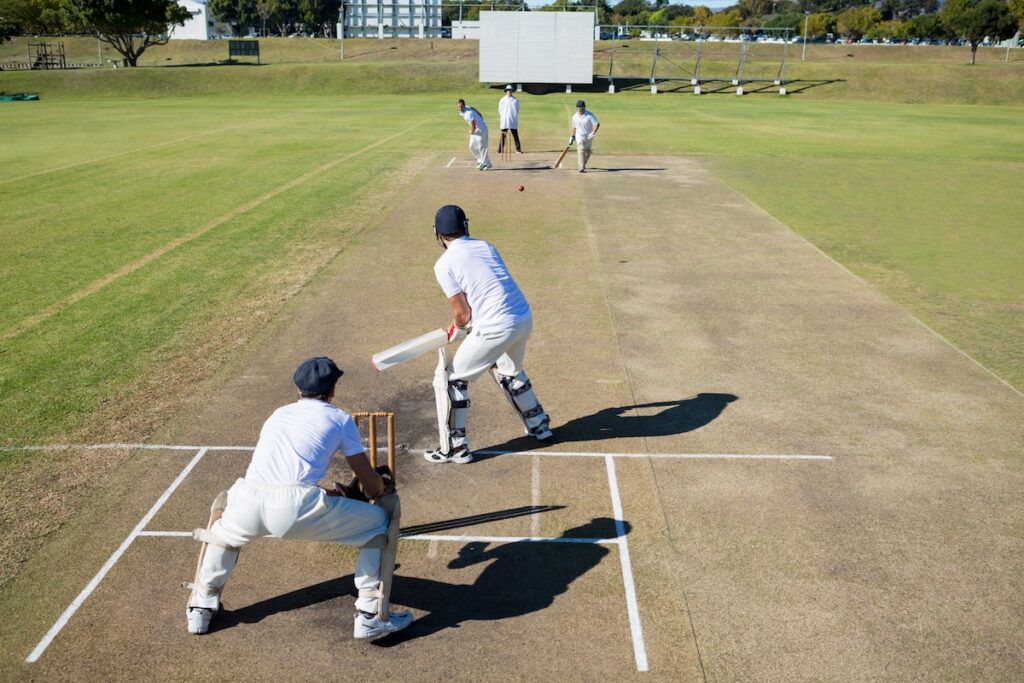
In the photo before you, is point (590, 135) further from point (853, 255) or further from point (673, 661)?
point (673, 661)

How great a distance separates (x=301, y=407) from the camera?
19.0 feet

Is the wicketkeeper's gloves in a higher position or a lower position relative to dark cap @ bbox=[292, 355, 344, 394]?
lower

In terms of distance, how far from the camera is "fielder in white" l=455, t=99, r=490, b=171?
2567cm

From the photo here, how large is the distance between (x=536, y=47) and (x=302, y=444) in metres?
64.8

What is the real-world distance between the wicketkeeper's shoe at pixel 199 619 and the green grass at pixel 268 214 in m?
3.88

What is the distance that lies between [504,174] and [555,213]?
20.8 feet

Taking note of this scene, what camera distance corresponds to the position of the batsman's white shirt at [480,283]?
26.5 ft

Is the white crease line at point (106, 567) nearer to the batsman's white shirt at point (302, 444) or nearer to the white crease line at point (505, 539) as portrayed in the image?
the batsman's white shirt at point (302, 444)

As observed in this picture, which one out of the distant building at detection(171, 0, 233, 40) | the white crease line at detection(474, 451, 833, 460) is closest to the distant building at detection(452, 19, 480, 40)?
the distant building at detection(171, 0, 233, 40)

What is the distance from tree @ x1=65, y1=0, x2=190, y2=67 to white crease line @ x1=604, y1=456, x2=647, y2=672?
77619 mm

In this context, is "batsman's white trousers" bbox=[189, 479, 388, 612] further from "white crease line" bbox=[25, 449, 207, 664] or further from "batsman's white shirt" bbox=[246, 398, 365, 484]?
"white crease line" bbox=[25, 449, 207, 664]

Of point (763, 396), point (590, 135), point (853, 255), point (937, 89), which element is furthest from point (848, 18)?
point (763, 396)

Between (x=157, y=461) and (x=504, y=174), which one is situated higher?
(x=504, y=174)

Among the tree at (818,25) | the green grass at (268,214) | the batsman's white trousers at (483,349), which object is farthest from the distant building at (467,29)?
the batsman's white trousers at (483,349)
